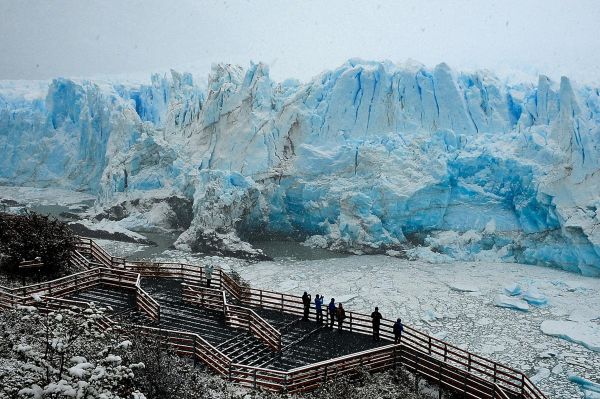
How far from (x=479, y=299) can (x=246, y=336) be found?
10.5 metres

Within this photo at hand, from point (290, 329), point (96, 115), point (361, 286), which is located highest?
point (96, 115)

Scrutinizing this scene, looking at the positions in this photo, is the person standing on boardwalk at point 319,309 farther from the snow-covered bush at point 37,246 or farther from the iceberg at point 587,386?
the snow-covered bush at point 37,246

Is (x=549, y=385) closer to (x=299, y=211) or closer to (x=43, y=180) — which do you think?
(x=299, y=211)

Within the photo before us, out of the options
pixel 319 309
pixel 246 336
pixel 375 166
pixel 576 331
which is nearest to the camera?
pixel 246 336

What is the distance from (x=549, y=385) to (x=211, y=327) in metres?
7.86

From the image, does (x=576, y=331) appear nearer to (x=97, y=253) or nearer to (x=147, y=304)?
(x=147, y=304)

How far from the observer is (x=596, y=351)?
14.6 m

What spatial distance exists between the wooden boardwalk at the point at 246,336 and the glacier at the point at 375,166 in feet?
39.0

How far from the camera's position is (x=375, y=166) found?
26.0 m

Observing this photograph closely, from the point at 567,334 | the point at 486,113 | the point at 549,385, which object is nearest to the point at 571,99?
the point at 486,113

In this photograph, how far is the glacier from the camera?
2380cm

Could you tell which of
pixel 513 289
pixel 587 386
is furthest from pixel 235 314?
pixel 513 289

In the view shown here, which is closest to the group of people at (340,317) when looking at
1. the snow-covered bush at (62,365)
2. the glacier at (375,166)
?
the snow-covered bush at (62,365)

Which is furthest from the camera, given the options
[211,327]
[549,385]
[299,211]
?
[299,211]
